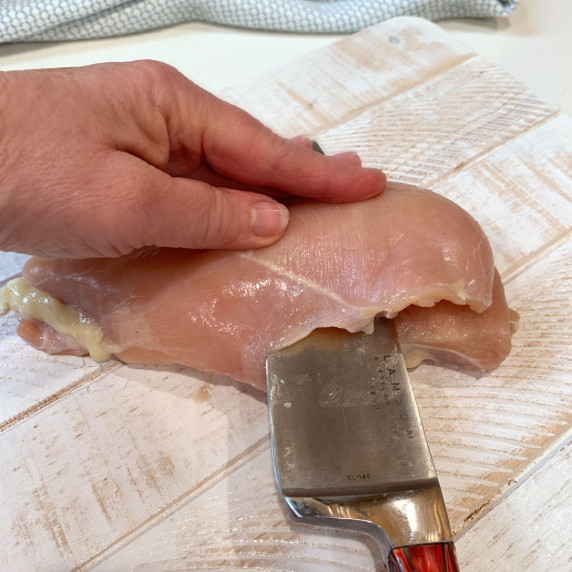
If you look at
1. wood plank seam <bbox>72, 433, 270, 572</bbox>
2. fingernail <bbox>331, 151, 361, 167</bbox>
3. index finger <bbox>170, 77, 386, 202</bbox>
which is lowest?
wood plank seam <bbox>72, 433, 270, 572</bbox>

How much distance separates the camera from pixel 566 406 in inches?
57.1

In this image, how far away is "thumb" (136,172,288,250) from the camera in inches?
→ 48.9

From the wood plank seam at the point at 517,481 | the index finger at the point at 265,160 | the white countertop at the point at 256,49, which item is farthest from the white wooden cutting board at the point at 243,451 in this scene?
the white countertop at the point at 256,49

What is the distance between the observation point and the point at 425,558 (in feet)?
3.71

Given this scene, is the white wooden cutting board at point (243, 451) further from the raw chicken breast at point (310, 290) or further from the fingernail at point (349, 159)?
the fingernail at point (349, 159)

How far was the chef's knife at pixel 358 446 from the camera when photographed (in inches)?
47.0

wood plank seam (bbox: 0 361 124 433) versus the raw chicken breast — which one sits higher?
the raw chicken breast

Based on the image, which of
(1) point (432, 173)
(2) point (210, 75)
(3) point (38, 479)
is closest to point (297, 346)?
(3) point (38, 479)

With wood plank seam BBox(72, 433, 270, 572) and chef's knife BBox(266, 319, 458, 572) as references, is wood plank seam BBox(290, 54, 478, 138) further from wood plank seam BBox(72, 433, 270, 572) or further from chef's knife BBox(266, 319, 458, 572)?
wood plank seam BBox(72, 433, 270, 572)

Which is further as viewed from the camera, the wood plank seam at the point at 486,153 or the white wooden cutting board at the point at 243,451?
the wood plank seam at the point at 486,153

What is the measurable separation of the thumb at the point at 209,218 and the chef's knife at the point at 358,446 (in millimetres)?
293

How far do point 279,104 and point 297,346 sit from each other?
1.08 meters

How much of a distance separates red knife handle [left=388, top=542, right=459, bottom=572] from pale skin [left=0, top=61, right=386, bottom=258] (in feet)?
2.48

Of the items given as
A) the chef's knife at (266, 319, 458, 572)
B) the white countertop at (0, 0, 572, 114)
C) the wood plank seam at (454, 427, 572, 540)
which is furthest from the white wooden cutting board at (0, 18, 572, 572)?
the white countertop at (0, 0, 572, 114)
